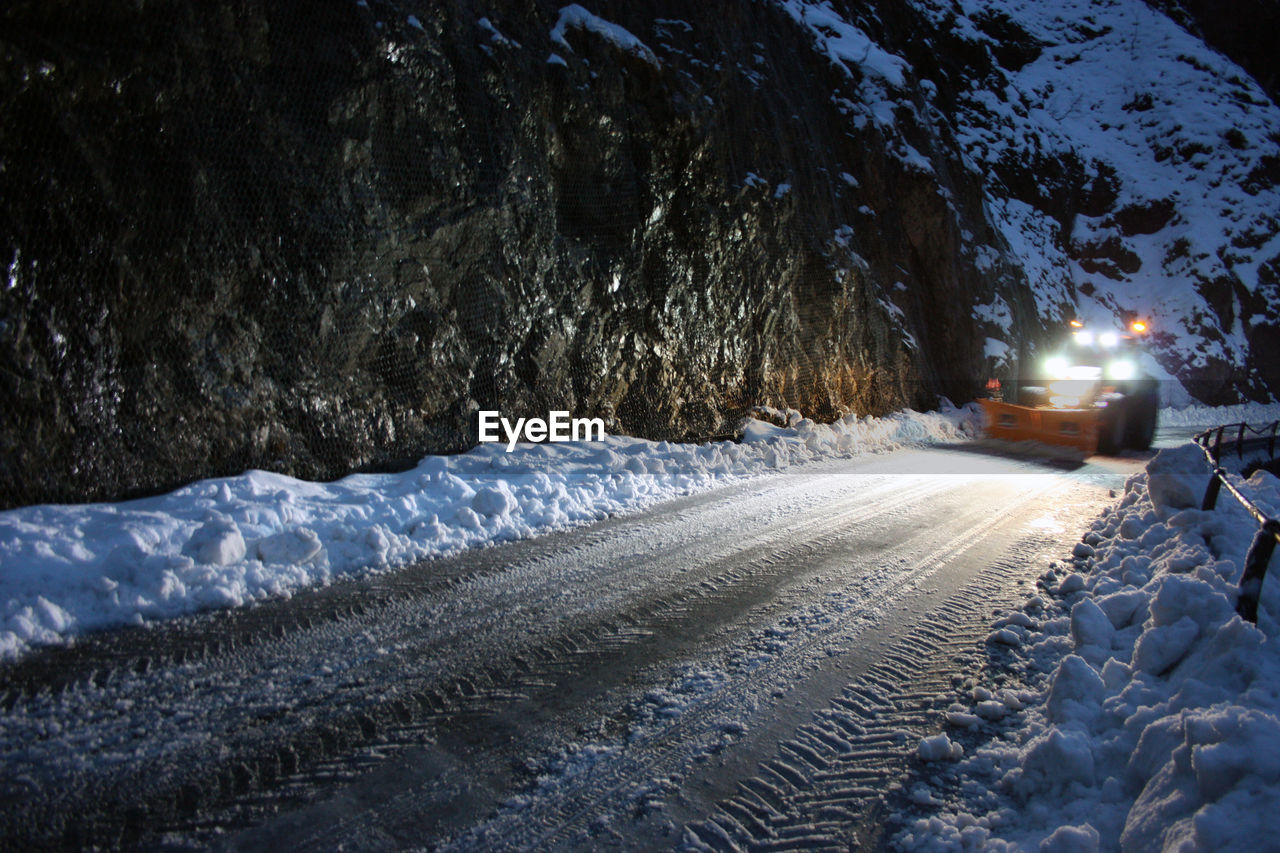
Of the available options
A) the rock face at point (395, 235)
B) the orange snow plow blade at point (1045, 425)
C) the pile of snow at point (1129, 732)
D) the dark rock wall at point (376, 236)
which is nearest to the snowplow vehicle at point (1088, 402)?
the orange snow plow blade at point (1045, 425)

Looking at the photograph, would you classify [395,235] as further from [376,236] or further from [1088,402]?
[1088,402]

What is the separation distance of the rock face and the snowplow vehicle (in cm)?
385

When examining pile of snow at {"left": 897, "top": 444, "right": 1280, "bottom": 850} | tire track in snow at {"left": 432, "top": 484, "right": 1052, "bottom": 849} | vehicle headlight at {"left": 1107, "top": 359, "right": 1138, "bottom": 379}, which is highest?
vehicle headlight at {"left": 1107, "top": 359, "right": 1138, "bottom": 379}

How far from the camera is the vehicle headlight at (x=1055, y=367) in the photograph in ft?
46.3

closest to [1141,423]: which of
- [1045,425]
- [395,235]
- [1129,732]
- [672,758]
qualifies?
[1045,425]

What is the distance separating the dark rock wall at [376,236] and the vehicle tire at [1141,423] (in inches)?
233

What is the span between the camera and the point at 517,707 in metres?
3.04

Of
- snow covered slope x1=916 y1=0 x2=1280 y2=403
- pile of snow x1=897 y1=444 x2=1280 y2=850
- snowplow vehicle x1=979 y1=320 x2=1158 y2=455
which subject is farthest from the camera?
snow covered slope x1=916 y1=0 x2=1280 y2=403

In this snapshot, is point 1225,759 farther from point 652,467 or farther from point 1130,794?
point 652,467
